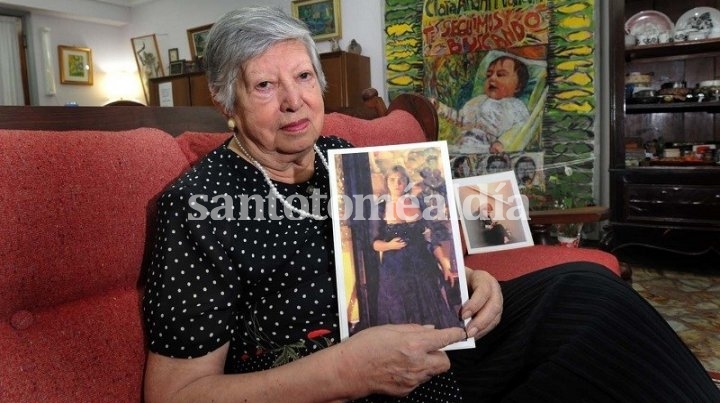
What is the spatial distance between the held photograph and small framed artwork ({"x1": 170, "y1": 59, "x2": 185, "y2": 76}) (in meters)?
4.62

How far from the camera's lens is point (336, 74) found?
12.4 feet

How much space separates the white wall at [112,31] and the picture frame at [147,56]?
67 millimetres

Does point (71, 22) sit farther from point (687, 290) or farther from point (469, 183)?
point (687, 290)

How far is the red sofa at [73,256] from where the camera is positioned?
0.68 m

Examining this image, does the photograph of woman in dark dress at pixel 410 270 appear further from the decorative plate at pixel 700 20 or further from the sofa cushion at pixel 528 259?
the decorative plate at pixel 700 20

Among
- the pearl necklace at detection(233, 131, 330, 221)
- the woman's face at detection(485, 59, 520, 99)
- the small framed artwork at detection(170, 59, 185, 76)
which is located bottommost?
the pearl necklace at detection(233, 131, 330, 221)

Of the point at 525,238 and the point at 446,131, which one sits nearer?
the point at 525,238

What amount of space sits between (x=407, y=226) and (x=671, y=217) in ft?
8.55

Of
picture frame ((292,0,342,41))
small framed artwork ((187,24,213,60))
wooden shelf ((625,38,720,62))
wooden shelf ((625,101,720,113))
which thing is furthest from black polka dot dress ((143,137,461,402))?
small framed artwork ((187,24,213,60))

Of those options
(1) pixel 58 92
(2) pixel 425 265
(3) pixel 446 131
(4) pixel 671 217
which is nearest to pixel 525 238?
(2) pixel 425 265

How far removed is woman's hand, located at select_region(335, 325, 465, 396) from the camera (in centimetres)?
72

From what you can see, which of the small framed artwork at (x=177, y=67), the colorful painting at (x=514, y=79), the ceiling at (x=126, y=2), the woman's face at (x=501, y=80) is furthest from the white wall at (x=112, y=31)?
the woman's face at (x=501, y=80)

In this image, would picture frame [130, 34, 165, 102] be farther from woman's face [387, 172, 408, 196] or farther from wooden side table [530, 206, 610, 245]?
woman's face [387, 172, 408, 196]

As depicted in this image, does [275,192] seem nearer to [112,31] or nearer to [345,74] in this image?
[345,74]
